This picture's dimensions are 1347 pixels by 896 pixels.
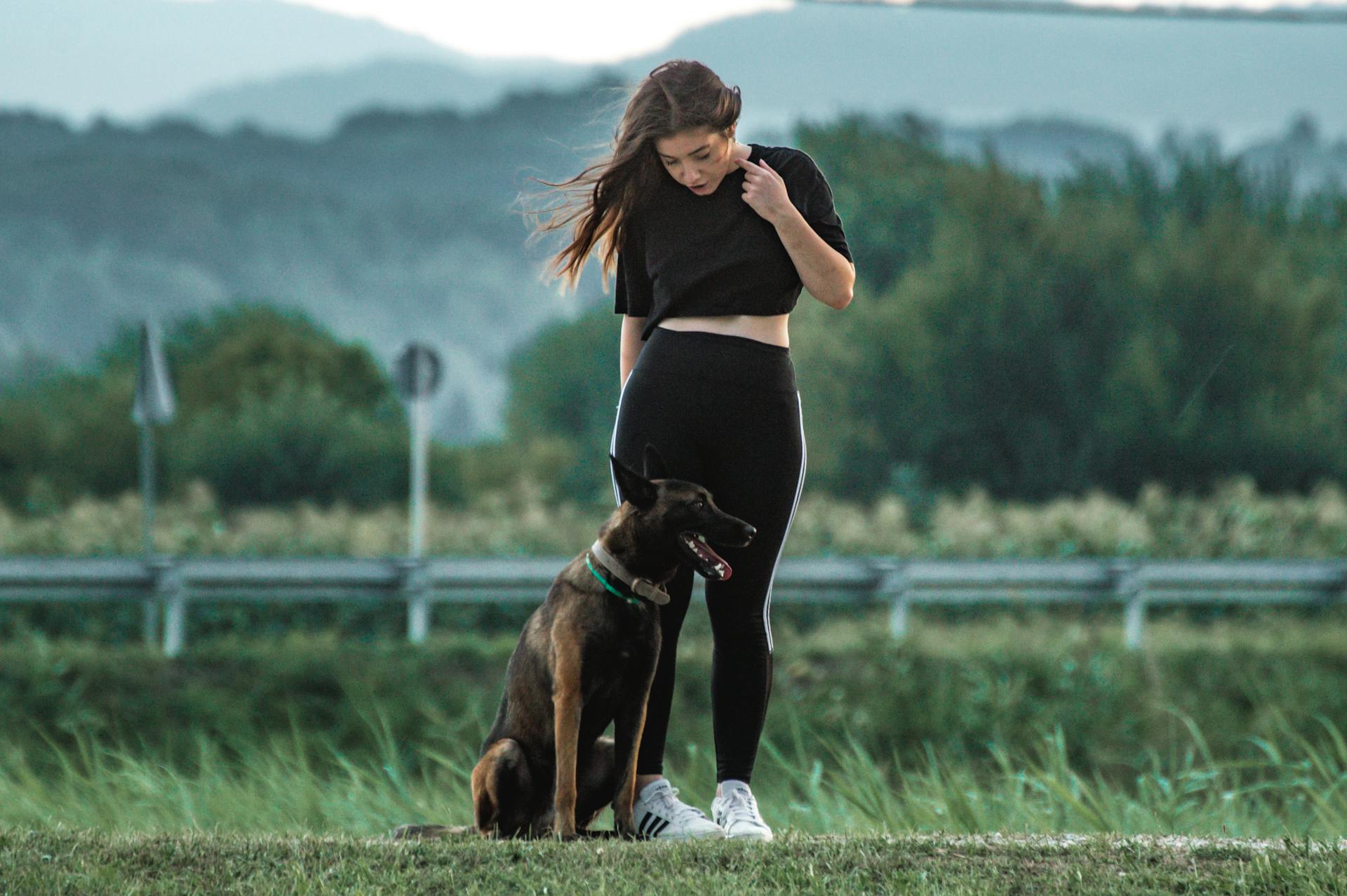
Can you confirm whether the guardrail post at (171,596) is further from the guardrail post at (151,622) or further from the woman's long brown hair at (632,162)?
the woman's long brown hair at (632,162)

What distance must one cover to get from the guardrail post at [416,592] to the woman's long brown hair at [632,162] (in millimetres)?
6259

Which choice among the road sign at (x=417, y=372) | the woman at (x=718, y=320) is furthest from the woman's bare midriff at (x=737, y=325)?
the road sign at (x=417, y=372)

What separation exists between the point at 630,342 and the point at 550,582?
6439 millimetres

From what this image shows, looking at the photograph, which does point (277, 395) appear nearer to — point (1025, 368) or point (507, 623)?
point (507, 623)

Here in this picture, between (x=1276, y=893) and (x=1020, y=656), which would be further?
(x=1020, y=656)

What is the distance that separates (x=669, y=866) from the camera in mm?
3166

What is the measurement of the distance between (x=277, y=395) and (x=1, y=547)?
691cm

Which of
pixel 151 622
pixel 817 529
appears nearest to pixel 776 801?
pixel 151 622

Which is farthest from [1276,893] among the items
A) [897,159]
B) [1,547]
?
[897,159]

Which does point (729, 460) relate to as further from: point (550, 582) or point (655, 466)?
point (550, 582)

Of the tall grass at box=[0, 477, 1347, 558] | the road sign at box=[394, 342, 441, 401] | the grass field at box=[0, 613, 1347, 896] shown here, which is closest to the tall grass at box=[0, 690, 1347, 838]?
the grass field at box=[0, 613, 1347, 896]

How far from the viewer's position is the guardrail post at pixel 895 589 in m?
10.0

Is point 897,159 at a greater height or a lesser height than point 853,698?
greater

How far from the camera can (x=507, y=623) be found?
34.7ft
